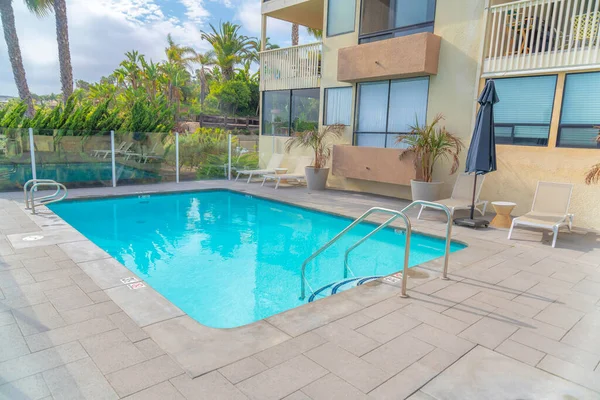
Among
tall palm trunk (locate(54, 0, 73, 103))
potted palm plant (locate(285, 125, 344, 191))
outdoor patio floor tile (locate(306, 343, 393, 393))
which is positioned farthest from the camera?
tall palm trunk (locate(54, 0, 73, 103))

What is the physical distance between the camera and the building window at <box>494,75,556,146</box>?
8422mm

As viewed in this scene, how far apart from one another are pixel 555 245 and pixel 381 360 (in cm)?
515

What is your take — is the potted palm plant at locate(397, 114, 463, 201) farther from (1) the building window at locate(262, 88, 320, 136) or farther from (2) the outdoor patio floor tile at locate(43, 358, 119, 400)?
(2) the outdoor patio floor tile at locate(43, 358, 119, 400)

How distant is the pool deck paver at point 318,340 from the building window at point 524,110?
13.7 feet

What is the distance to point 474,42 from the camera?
9.41m

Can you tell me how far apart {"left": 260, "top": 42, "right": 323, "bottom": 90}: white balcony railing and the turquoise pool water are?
5260 mm

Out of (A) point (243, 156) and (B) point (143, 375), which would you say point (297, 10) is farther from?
(B) point (143, 375)

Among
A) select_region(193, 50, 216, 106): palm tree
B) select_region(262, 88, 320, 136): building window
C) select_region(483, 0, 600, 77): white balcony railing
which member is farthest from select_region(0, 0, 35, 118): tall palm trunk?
select_region(193, 50, 216, 106): palm tree

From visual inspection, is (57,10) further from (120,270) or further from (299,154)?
(120,270)

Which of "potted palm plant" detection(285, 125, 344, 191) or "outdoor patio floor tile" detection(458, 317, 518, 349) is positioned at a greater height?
"potted palm plant" detection(285, 125, 344, 191)

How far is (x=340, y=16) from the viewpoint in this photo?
1239cm

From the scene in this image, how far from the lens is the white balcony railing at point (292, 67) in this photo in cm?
1351

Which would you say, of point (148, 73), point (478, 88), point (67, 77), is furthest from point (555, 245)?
point (148, 73)

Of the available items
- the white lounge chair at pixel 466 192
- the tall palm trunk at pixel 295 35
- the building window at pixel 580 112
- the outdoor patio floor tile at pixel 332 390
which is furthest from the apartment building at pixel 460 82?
the tall palm trunk at pixel 295 35
